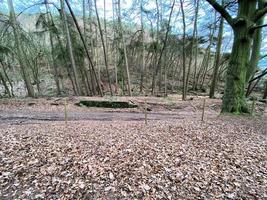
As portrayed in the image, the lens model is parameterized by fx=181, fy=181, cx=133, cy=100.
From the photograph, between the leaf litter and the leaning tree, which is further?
the leaning tree

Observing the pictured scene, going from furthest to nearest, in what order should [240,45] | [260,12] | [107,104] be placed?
[107,104], [240,45], [260,12]

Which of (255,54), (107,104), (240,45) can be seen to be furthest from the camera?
(107,104)

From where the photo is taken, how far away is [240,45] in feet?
22.6

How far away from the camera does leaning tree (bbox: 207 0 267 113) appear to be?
21.9ft

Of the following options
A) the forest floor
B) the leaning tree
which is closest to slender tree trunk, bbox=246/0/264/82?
the leaning tree

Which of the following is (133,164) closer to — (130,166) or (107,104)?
(130,166)

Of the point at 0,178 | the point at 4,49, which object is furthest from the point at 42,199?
the point at 4,49

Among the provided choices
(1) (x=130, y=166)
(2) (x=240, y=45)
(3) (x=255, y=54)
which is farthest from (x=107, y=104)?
(1) (x=130, y=166)

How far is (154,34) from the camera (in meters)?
23.3

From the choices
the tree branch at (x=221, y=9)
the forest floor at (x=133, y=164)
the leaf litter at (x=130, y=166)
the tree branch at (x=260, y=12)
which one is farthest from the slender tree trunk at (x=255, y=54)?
the leaf litter at (x=130, y=166)

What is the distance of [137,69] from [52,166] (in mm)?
32060

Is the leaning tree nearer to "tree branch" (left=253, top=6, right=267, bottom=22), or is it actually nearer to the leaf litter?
"tree branch" (left=253, top=6, right=267, bottom=22)

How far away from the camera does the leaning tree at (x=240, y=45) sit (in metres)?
6.67

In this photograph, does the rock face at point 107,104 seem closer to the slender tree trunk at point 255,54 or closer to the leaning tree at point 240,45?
the leaning tree at point 240,45
